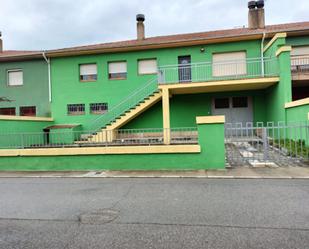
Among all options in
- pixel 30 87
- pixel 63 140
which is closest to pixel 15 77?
pixel 30 87

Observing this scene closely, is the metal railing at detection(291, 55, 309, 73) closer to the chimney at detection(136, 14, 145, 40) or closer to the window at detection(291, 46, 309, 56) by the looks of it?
the window at detection(291, 46, 309, 56)

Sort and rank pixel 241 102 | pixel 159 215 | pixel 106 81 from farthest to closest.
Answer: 1. pixel 106 81
2. pixel 241 102
3. pixel 159 215

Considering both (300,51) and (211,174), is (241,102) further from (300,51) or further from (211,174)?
(211,174)

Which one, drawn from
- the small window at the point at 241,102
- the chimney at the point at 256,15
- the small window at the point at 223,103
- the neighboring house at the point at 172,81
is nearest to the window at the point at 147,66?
the neighboring house at the point at 172,81

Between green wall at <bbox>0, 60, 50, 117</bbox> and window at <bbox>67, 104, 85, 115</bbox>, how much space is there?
175cm

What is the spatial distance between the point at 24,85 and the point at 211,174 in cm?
1601

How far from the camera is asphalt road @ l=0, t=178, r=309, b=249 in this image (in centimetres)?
367

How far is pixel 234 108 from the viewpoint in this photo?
16.5 metres

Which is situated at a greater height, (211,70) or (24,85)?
(211,70)

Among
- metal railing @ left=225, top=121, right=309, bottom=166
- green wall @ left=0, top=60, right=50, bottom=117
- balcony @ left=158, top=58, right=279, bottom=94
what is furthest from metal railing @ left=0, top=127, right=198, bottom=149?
green wall @ left=0, top=60, right=50, bottom=117

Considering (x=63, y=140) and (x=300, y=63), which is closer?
(x=63, y=140)

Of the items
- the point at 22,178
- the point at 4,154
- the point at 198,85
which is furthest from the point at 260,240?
the point at 198,85

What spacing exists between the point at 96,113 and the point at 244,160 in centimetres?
1079

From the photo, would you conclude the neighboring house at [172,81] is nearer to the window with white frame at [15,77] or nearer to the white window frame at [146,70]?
the white window frame at [146,70]
